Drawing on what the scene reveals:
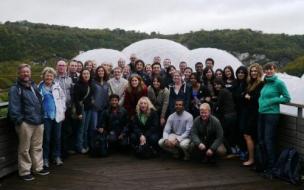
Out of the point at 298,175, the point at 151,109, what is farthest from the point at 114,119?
the point at 298,175

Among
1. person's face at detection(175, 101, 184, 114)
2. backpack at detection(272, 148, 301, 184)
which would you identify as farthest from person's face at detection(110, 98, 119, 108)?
backpack at detection(272, 148, 301, 184)

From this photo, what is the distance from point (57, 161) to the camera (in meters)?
5.88

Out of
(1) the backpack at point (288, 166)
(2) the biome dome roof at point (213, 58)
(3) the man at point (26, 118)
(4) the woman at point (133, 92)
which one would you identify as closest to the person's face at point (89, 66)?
(4) the woman at point (133, 92)

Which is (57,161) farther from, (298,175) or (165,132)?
(298,175)

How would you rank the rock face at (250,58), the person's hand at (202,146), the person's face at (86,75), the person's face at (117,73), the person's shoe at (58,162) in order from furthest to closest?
the rock face at (250,58)
the person's face at (117,73)
the person's face at (86,75)
the person's shoe at (58,162)
the person's hand at (202,146)

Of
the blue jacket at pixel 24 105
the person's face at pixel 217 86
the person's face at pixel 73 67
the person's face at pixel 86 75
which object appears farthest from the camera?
the person's face at pixel 73 67

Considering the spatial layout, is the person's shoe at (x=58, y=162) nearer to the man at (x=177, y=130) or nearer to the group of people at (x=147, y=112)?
the group of people at (x=147, y=112)

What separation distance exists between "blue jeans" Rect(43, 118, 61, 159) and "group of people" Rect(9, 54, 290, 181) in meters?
0.01

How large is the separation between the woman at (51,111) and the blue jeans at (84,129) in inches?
24.2

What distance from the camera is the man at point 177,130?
614 centimetres

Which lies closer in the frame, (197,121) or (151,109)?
(197,121)

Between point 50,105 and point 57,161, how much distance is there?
0.93 m

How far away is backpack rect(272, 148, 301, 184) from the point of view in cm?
490

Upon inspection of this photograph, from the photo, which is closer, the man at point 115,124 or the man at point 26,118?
the man at point 26,118
